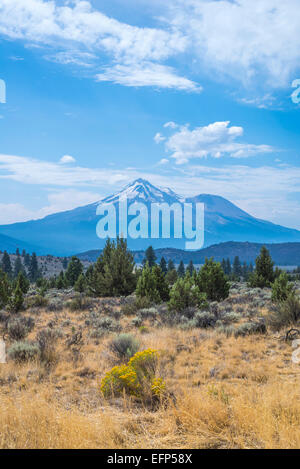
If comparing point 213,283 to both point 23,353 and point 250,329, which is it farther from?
point 23,353

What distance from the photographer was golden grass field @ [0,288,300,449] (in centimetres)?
368

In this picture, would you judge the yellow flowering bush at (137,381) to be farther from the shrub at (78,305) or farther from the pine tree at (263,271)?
the pine tree at (263,271)

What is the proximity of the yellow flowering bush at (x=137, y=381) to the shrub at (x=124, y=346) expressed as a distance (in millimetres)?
1528

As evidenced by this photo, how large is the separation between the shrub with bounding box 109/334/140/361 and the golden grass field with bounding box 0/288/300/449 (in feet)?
0.89

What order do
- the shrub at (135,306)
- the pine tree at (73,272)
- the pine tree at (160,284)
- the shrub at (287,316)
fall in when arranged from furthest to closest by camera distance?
the pine tree at (73,272) < the pine tree at (160,284) < the shrub at (135,306) < the shrub at (287,316)

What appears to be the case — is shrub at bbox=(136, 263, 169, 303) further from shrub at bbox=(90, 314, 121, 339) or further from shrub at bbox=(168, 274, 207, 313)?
shrub at bbox=(90, 314, 121, 339)

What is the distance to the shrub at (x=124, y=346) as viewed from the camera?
7519 millimetres

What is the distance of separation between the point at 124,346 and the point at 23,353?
2494mm

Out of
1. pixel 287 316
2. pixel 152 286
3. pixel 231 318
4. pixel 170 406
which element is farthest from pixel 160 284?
pixel 170 406

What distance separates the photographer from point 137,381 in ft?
18.2

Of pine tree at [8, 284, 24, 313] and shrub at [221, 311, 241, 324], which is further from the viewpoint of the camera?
pine tree at [8, 284, 24, 313]

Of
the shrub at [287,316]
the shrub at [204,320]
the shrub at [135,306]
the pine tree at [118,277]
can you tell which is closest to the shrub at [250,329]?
the shrub at [287,316]

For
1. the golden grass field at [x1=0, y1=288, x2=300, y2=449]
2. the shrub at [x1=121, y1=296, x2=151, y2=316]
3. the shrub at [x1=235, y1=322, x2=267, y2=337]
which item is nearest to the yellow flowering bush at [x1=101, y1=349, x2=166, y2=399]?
the golden grass field at [x1=0, y1=288, x2=300, y2=449]
